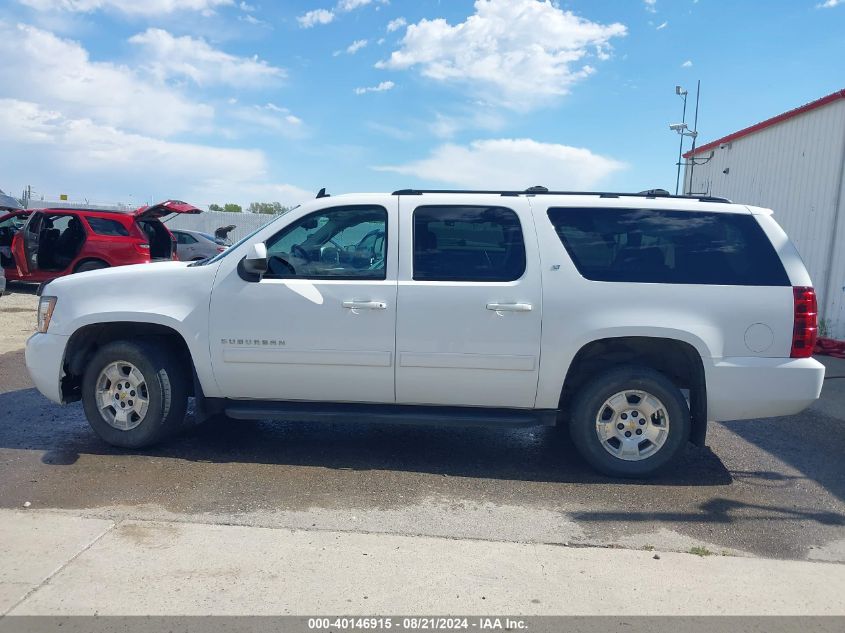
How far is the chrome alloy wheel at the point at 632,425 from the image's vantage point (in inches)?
194

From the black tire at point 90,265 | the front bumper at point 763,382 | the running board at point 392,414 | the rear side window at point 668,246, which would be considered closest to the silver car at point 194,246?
the black tire at point 90,265

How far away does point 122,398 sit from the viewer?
5.25m


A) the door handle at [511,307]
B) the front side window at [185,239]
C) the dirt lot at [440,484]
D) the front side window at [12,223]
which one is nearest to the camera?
→ the dirt lot at [440,484]

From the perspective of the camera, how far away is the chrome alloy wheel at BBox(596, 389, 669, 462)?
4930mm

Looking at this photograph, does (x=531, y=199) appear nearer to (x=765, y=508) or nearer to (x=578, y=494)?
(x=578, y=494)

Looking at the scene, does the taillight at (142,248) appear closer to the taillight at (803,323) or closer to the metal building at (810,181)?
the metal building at (810,181)

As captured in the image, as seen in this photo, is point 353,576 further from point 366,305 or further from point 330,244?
point 330,244

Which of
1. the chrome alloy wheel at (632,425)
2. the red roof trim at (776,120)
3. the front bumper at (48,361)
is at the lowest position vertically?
the chrome alloy wheel at (632,425)

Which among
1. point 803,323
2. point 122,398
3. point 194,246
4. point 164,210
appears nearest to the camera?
point 803,323

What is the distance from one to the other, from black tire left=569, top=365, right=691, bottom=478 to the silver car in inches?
586

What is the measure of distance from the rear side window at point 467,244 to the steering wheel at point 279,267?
0.93 metres

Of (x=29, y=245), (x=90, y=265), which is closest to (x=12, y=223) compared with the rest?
(x=29, y=245)

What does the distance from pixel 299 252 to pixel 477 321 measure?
1.41 m

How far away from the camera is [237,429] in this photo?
6.02m
